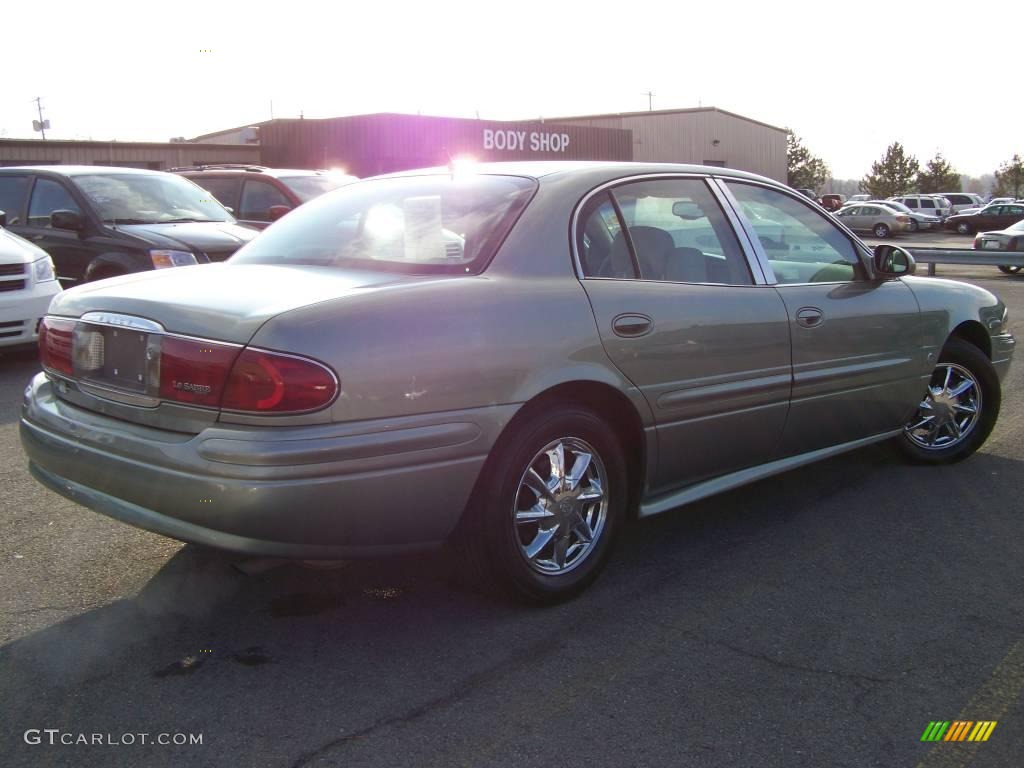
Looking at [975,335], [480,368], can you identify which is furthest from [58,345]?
[975,335]

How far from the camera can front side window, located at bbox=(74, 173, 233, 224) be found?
935cm

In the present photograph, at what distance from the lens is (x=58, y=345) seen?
3.50 metres

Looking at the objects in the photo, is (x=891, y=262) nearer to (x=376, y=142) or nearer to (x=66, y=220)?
(x=66, y=220)

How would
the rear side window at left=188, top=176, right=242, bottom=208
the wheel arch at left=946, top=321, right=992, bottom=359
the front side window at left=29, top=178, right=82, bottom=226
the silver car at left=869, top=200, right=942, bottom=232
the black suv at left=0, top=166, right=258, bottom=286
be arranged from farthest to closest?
the silver car at left=869, top=200, right=942, bottom=232, the rear side window at left=188, top=176, right=242, bottom=208, the front side window at left=29, top=178, right=82, bottom=226, the black suv at left=0, top=166, right=258, bottom=286, the wheel arch at left=946, top=321, right=992, bottom=359

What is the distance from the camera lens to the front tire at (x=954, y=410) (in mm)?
5227

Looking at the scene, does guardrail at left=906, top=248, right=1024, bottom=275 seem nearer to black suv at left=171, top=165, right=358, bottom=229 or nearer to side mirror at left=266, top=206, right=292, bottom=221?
black suv at left=171, top=165, right=358, bottom=229

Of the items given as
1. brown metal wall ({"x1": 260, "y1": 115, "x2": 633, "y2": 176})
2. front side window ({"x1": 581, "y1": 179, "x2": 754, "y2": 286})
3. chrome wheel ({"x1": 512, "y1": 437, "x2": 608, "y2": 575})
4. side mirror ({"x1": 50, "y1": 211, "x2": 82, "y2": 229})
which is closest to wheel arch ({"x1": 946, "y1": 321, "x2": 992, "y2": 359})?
front side window ({"x1": 581, "y1": 179, "x2": 754, "y2": 286})

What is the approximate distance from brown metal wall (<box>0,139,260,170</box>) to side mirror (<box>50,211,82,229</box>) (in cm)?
2064

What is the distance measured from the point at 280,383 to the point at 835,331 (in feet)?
8.70

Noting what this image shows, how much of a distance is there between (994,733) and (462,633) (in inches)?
62.5

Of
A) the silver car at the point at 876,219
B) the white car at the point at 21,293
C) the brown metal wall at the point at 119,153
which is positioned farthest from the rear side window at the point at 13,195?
the silver car at the point at 876,219

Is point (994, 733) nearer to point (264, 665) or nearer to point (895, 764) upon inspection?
point (895, 764)

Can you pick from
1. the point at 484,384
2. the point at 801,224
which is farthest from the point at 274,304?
the point at 801,224

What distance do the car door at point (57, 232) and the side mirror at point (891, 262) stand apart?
7.06 meters
